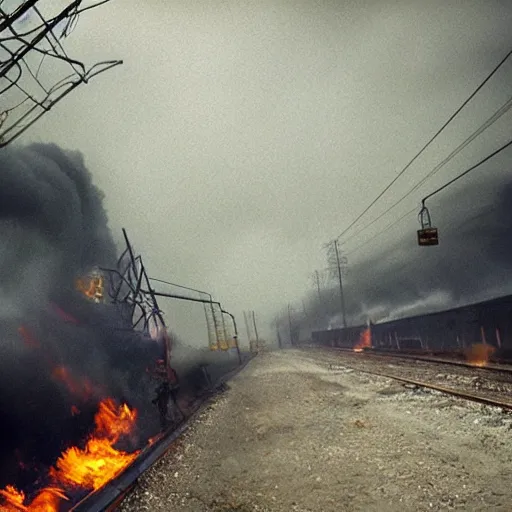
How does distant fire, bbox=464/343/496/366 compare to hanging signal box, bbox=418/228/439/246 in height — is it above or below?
below

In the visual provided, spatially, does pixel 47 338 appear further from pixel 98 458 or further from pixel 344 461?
pixel 344 461

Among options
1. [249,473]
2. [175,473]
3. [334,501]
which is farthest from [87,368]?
[334,501]

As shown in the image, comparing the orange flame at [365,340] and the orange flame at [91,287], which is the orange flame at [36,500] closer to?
the orange flame at [91,287]

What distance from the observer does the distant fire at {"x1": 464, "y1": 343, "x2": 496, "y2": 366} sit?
1625 cm

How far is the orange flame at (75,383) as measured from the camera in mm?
11203

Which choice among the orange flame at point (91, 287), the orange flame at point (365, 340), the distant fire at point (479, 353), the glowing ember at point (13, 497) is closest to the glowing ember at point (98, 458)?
the glowing ember at point (13, 497)

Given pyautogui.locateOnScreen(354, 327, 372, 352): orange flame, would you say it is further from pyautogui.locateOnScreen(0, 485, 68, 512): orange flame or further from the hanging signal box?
pyautogui.locateOnScreen(0, 485, 68, 512): orange flame

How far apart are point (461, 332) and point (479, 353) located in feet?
6.68

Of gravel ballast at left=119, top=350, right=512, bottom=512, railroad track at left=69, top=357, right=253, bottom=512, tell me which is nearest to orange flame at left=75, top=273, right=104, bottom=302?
gravel ballast at left=119, top=350, right=512, bottom=512

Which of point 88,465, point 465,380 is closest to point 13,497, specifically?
point 88,465

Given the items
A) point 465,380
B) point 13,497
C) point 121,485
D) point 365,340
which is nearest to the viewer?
point 121,485

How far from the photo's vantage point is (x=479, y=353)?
1698 cm

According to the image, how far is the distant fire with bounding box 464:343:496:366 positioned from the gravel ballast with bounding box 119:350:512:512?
30.0 ft

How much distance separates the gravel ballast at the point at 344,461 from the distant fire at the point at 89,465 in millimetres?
1779
